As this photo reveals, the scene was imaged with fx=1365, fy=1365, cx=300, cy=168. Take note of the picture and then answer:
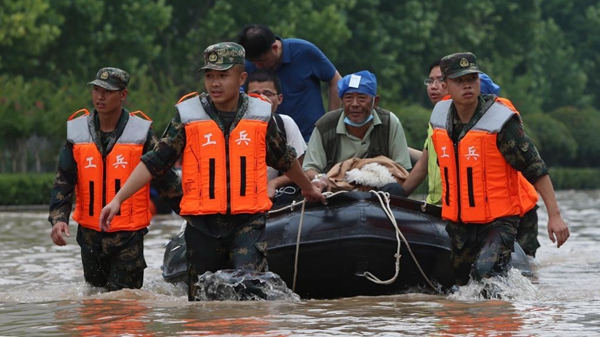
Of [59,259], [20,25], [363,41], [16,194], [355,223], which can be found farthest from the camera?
[363,41]

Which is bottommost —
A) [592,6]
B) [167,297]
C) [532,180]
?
[167,297]

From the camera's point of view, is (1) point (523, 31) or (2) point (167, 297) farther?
(1) point (523, 31)

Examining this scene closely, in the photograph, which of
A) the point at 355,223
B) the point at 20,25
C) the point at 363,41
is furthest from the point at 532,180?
the point at 363,41

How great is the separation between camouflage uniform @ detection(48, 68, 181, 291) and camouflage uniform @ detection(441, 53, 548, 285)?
6.20 feet

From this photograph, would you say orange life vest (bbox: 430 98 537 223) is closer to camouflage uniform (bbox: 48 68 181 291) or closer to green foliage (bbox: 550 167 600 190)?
camouflage uniform (bbox: 48 68 181 291)

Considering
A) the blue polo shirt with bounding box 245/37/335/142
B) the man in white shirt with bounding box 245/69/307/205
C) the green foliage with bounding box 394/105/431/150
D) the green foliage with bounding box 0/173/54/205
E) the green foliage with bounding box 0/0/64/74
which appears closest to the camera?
the man in white shirt with bounding box 245/69/307/205

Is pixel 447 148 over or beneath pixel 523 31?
beneath

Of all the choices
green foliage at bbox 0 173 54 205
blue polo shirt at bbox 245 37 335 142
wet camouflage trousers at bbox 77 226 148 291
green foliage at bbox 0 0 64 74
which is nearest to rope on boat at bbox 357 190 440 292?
wet camouflage trousers at bbox 77 226 148 291

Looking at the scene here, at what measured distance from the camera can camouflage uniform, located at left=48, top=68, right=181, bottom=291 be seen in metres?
9.14

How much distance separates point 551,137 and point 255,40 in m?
41.2

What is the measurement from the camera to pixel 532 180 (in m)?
8.47

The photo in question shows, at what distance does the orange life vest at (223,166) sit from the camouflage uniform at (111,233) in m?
1.00

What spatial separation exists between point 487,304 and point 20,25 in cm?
2714

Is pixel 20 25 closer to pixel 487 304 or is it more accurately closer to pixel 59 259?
pixel 59 259
